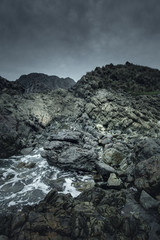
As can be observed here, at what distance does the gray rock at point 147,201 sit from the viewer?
862 cm

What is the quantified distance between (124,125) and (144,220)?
72.1 feet

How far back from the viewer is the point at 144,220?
314 inches

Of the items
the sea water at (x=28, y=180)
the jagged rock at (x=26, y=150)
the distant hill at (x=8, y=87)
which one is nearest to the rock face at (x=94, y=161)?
the jagged rock at (x=26, y=150)

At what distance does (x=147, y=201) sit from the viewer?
29.3 feet

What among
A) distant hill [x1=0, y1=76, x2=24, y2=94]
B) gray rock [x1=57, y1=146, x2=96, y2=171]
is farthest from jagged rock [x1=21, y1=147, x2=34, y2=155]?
distant hill [x1=0, y1=76, x2=24, y2=94]

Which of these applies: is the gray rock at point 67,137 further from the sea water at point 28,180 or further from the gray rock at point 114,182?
the gray rock at point 114,182

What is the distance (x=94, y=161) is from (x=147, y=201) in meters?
7.41

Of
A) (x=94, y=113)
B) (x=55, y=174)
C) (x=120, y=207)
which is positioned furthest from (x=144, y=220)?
(x=94, y=113)

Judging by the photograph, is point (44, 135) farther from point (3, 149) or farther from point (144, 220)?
point (144, 220)

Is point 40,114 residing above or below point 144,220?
above

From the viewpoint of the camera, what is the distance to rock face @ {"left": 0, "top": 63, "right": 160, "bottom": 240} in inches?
290

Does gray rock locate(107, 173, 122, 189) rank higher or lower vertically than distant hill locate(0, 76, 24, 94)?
lower

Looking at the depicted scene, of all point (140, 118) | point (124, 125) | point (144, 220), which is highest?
point (140, 118)

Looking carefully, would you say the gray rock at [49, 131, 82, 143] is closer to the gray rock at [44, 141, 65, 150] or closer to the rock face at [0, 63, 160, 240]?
the rock face at [0, 63, 160, 240]
